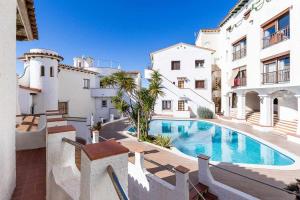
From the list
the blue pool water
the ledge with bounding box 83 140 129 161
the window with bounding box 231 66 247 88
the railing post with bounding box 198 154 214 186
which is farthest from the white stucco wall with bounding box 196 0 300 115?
the ledge with bounding box 83 140 129 161

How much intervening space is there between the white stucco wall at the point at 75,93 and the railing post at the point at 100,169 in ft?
77.5

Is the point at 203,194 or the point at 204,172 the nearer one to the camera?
the point at 203,194

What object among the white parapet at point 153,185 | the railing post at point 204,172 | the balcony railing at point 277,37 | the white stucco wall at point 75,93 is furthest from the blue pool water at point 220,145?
the white stucco wall at point 75,93

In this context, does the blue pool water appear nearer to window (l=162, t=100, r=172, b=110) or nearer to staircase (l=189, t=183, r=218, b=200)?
staircase (l=189, t=183, r=218, b=200)

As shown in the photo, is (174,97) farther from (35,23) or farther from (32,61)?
(35,23)

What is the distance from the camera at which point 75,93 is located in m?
24.9

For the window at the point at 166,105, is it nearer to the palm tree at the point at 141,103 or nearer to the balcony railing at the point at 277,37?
the palm tree at the point at 141,103

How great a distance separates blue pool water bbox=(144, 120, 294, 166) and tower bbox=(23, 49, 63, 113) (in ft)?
43.9

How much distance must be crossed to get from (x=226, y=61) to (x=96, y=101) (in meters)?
23.4

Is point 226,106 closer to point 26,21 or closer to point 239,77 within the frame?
point 239,77

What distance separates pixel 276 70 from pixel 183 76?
16.4 metres

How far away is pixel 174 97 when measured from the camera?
30500 mm

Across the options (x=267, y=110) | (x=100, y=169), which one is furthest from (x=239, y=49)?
Result: (x=100, y=169)

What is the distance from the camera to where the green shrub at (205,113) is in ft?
91.0
